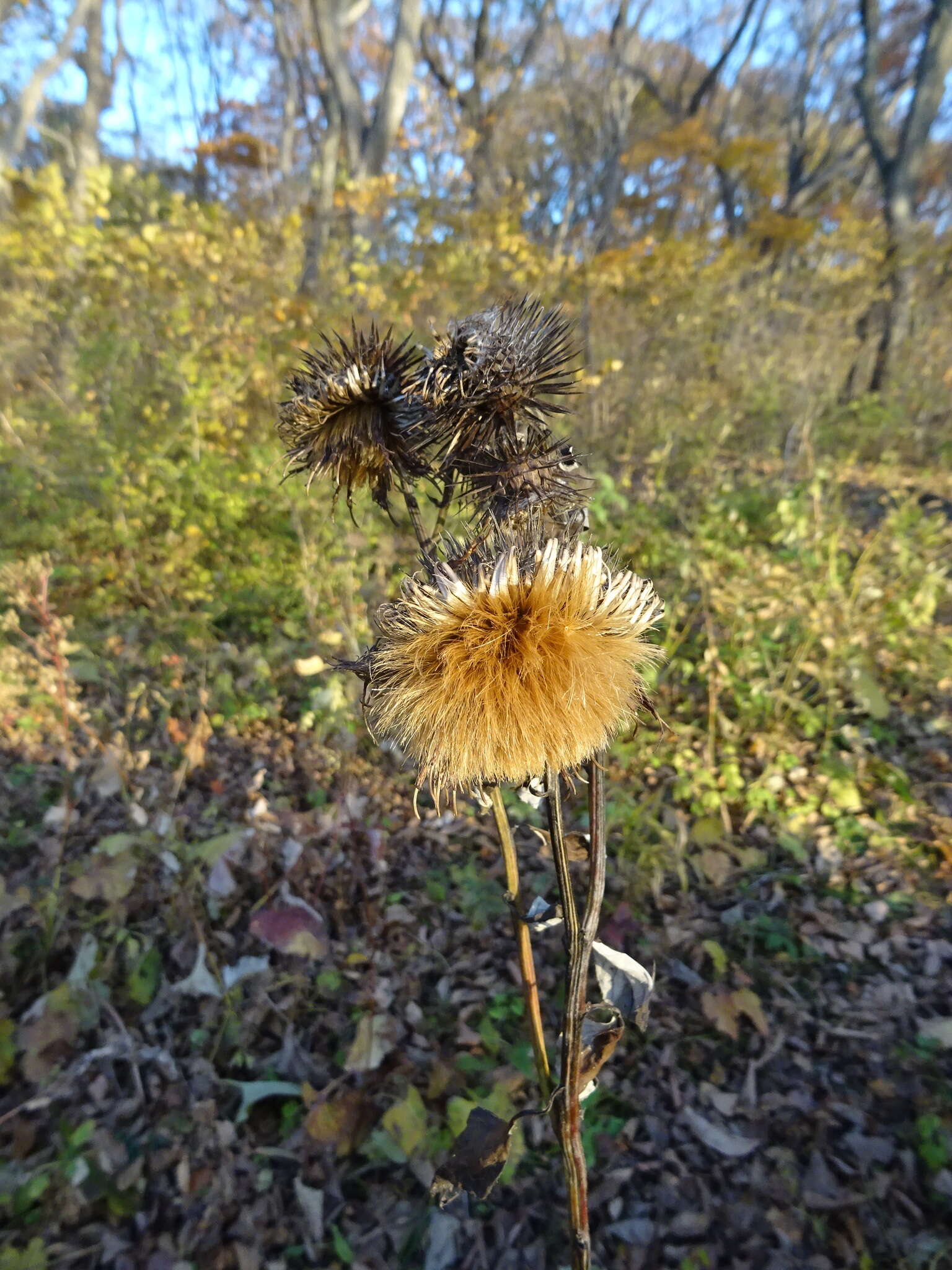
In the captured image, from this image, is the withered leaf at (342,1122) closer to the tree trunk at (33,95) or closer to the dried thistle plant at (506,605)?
the dried thistle plant at (506,605)

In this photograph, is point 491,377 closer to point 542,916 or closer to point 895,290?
point 542,916

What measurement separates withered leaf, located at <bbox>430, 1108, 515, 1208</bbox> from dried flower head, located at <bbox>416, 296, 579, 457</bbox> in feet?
3.56

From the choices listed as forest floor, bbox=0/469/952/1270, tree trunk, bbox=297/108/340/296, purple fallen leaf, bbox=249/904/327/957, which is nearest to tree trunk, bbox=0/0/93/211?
tree trunk, bbox=297/108/340/296

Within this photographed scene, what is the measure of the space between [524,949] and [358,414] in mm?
956

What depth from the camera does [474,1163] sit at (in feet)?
3.61

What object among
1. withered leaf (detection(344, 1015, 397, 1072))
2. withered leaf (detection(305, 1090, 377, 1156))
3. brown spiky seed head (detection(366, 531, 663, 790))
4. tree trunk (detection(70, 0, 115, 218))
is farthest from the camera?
Answer: tree trunk (detection(70, 0, 115, 218))

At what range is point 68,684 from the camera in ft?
13.0

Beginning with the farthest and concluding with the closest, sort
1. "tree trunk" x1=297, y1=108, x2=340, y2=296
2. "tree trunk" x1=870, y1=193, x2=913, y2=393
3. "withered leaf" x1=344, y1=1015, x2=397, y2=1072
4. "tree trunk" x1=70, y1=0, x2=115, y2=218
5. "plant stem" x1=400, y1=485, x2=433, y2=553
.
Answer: "tree trunk" x1=70, y1=0, x2=115, y2=218
"tree trunk" x1=870, y1=193, x2=913, y2=393
"tree trunk" x1=297, y1=108, x2=340, y2=296
"withered leaf" x1=344, y1=1015, x2=397, y2=1072
"plant stem" x1=400, y1=485, x2=433, y2=553

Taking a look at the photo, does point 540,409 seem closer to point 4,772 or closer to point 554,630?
point 554,630

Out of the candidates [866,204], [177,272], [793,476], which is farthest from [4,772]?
[866,204]

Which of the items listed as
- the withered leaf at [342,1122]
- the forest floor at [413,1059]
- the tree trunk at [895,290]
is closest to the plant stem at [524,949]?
the forest floor at [413,1059]

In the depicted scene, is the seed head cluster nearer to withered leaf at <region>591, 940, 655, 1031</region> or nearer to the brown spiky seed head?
the brown spiky seed head

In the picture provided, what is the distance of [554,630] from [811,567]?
3.25m

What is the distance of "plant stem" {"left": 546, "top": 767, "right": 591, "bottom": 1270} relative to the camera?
961mm
